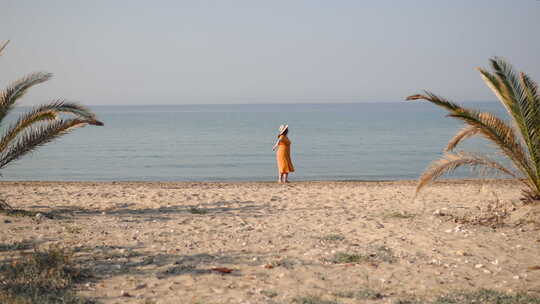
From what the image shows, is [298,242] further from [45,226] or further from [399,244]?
[45,226]

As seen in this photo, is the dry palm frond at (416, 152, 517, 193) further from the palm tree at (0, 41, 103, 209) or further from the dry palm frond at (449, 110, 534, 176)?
the palm tree at (0, 41, 103, 209)

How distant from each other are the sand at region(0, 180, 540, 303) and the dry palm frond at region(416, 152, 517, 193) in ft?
2.56

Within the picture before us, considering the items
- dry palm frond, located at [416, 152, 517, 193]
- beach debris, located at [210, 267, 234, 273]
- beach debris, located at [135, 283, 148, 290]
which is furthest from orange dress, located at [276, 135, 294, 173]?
beach debris, located at [135, 283, 148, 290]

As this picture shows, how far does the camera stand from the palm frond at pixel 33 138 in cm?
903

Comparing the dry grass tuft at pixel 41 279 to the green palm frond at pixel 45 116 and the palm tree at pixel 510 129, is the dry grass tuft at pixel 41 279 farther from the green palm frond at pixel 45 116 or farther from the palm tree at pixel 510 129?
the palm tree at pixel 510 129

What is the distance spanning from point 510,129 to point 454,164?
3.82 feet

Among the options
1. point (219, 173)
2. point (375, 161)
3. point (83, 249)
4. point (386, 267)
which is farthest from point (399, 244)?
point (375, 161)

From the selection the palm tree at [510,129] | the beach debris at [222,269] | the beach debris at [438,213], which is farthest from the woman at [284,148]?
the beach debris at [222,269]

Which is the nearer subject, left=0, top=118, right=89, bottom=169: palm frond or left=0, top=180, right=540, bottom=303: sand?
left=0, top=180, right=540, bottom=303: sand

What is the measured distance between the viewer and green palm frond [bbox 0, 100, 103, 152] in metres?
8.92

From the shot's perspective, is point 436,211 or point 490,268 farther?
point 436,211

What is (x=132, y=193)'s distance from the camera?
1220 cm

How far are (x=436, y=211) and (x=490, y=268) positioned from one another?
11.3 feet

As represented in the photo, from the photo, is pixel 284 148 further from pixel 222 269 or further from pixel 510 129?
pixel 222 269
